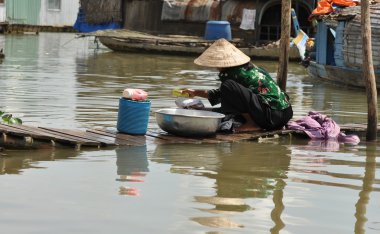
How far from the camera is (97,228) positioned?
5160mm

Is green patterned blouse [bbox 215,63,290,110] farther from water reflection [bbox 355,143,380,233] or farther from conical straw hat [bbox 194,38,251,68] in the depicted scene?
water reflection [bbox 355,143,380,233]

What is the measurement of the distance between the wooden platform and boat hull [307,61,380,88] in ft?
21.4

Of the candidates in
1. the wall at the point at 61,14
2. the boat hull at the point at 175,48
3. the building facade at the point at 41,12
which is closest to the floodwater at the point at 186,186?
the boat hull at the point at 175,48

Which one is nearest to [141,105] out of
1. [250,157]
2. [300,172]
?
[250,157]

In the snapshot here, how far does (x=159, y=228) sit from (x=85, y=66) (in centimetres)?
1624

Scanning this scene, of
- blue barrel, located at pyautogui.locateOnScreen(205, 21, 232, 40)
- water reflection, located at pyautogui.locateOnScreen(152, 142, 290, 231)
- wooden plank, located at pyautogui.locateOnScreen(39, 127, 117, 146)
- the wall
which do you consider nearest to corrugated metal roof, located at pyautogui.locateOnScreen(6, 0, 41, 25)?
the wall

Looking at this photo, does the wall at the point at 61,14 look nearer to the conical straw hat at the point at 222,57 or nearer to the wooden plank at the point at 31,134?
the conical straw hat at the point at 222,57

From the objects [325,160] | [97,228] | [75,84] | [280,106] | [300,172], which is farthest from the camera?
[75,84]

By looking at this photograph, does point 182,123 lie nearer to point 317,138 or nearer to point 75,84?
point 317,138

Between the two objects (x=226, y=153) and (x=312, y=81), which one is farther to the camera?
(x=312, y=81)

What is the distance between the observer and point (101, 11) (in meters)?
31.3

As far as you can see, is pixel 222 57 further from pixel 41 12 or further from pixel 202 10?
pixel 41 12

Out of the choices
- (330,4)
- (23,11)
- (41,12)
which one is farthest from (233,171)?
(41,12)

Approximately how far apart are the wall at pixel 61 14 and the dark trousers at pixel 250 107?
105 ft
